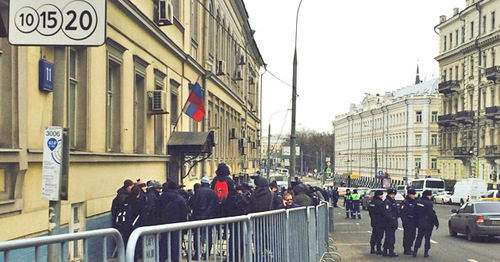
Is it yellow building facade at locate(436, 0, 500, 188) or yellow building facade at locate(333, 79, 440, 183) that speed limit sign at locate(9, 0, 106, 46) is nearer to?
yellow building facade at locate(436, 0, 500, 188)

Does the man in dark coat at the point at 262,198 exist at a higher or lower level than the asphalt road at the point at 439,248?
Answer: higher

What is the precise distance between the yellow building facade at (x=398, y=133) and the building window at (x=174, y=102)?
60719 mm

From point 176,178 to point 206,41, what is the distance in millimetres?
7364

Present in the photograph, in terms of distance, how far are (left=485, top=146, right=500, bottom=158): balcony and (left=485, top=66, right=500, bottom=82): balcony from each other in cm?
658

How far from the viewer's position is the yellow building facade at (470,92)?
6269 centimetres

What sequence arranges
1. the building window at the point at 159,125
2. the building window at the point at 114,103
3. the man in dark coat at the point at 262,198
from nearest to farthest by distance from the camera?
the man in dark coat at the point at 262,198 < the building window at the point at 114,103 < the building window at the point at 159,125

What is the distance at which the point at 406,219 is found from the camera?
17766 mm

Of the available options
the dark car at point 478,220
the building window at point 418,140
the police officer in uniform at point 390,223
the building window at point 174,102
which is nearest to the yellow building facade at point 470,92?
the building window at point 418,140

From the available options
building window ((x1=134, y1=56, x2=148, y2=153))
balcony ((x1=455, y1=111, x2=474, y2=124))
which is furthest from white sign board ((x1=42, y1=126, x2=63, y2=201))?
balcony ((x1=455, y1=111, x2=474, y2=124))

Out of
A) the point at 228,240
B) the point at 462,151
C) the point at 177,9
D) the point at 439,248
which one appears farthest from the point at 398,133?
the point at 228,240

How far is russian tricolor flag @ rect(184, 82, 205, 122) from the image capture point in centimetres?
1947

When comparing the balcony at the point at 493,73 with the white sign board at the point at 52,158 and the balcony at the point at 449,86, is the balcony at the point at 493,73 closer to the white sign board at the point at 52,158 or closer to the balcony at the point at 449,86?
the balcony at the point at 449,86

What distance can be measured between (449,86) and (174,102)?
58.3 m

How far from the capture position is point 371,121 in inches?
4380
